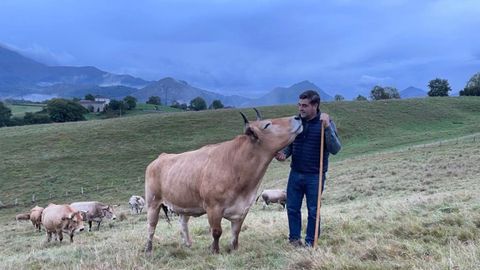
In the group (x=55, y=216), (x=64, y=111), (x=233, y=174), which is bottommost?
(x=55, y=216)

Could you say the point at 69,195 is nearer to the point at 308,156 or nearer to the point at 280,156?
the point at 280,156

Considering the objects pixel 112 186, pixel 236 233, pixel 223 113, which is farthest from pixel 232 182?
pixel 223 113

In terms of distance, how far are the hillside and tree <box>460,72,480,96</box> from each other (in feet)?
70.6

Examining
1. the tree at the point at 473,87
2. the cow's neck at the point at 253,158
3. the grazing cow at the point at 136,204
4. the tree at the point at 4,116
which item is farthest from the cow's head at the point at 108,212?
the tree at the point at 473,87

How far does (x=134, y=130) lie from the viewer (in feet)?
235

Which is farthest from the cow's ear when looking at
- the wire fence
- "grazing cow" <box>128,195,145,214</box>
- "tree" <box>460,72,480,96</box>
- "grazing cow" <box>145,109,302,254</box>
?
"tree" <box>460,72,480,96</box>

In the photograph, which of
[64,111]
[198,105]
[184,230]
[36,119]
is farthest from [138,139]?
[198,105]

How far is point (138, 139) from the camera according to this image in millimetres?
67000

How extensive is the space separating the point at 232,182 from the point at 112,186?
40.2 meters

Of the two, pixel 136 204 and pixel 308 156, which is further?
pixel 136 204

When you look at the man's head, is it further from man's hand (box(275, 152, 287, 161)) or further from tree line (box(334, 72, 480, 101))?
tree line (box(334, 72, 480, 101))

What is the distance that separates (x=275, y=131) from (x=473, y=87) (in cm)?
12649

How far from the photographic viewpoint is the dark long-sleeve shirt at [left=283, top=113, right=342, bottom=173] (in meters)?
7.96

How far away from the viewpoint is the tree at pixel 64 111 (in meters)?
103
